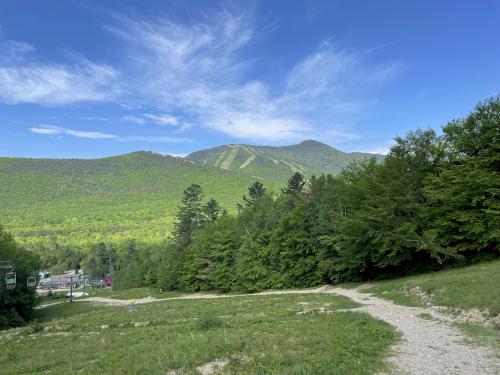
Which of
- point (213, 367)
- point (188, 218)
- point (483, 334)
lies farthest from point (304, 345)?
point (188, 218)

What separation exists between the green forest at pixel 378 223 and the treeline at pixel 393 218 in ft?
0.28

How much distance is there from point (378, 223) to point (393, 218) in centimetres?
130

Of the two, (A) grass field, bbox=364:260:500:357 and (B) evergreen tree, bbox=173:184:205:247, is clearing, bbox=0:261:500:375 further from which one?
(B) evergreen tree, bbox=173:184:205:247

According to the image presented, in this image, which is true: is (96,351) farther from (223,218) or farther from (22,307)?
(223,218)

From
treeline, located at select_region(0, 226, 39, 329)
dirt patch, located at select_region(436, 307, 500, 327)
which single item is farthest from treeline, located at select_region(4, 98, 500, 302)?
treeline, located at select_region(0, 226, 39, 329)

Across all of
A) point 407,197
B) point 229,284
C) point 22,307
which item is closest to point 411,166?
point 407,197

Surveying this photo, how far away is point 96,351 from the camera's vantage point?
40.8ft

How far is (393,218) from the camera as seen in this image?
32.5m

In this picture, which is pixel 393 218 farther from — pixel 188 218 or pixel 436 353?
pixel 188 218

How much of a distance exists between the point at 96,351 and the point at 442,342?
10.9m

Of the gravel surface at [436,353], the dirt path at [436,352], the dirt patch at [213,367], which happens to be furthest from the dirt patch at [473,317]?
the dirt patch at [213,367]

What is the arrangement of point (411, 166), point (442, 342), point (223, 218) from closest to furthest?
1. point (442, 342)
2. point (411, 166)
3. point (223, 218)

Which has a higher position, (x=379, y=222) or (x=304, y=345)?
(x=379, y=222)

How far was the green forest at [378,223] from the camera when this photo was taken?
29312 millimetres
